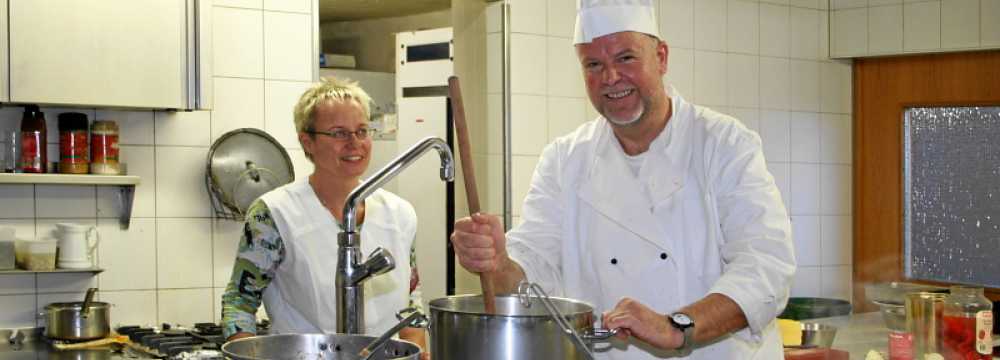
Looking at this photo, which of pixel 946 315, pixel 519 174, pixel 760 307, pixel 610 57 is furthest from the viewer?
pixel 519 174

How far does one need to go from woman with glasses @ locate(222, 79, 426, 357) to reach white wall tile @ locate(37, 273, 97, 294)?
3.96 ft

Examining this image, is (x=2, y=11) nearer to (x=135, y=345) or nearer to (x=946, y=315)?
(x=135, y=345)

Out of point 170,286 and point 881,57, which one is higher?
point 881,57

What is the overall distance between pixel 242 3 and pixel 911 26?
9.97 ft

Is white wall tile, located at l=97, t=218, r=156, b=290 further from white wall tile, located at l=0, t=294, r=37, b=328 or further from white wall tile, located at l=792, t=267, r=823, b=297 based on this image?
white wall tile, located at l=792, t=267, r=823, b=297

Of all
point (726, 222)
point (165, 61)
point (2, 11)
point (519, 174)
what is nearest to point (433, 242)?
point (519, 174)

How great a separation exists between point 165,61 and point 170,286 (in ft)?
2.45

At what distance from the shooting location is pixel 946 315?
9.90 ft

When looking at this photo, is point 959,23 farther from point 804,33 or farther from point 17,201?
point 17,201

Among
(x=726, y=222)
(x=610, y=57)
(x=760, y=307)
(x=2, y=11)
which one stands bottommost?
(x=760, y=307)

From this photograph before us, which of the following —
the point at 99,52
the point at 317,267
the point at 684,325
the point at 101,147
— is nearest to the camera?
the point at 684,325

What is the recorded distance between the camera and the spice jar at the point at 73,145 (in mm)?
3400

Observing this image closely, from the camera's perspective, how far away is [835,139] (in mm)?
5488

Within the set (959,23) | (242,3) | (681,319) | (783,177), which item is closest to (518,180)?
(242,3)
